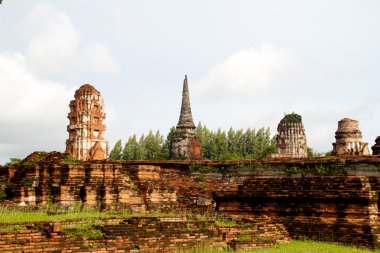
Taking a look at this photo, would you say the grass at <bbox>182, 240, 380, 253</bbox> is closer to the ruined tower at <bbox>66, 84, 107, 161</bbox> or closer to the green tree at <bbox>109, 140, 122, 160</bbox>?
the ruined tower at <bbox>66, 84, 107, 161</bbox>

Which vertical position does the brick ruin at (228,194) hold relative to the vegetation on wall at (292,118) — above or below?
below

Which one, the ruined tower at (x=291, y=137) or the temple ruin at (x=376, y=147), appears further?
the ruined tower at (x=291, y=137)

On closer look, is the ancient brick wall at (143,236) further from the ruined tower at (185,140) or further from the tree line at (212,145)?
the tree line at (212,145)

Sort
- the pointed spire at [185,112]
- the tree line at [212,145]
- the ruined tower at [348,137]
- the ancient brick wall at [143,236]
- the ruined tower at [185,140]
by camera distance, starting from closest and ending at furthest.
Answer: the ancient brick wall at [143,236], the ruined tower at [185,140], the pointed spire at [185,112], the ruined tower at [348,137], the tree line at [212,145]

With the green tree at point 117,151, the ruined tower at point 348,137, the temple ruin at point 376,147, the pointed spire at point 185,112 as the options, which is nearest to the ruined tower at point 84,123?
the pointed spire at point 185,112

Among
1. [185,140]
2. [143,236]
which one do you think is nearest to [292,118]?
[185,140]

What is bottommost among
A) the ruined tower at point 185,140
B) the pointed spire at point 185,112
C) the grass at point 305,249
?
the grass at point 305,249

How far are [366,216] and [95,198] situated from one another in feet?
25.3

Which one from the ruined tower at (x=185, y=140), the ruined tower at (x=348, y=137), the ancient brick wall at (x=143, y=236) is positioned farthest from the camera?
the ruined tower at (x=348, y=137)

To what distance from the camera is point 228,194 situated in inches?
563

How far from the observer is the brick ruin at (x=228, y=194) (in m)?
11.6

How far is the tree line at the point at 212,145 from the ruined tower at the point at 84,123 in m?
31.7

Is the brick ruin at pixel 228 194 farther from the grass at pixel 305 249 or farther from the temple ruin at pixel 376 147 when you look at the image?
the temple ruin at pixel 376 147

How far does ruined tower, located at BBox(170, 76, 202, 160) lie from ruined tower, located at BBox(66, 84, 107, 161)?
22.9ft
